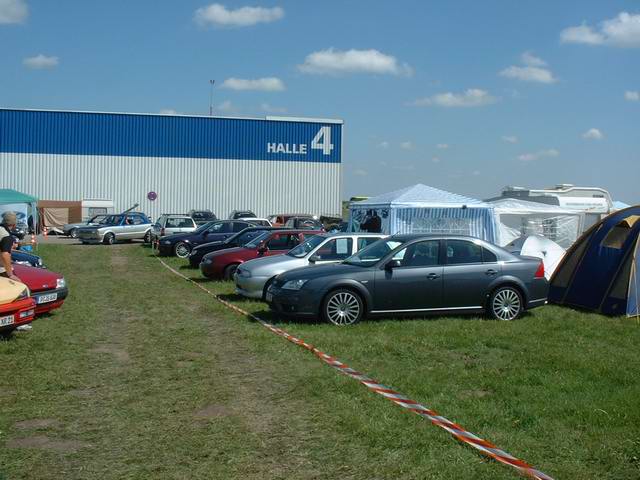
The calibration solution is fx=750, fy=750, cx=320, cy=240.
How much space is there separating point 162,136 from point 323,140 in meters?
11.1

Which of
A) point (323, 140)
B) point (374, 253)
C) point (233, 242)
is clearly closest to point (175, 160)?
point (323, 140)

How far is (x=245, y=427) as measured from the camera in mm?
6254

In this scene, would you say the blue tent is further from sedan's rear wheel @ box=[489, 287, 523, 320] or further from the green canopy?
the green canopy

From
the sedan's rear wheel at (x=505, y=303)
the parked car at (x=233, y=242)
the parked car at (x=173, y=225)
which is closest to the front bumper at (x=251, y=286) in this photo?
the sedan's rear wheel at (x=505, y=303)

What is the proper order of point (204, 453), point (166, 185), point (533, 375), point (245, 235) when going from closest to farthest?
point (204, 453), point (533, 375), point (245, 235), point (166, 185)

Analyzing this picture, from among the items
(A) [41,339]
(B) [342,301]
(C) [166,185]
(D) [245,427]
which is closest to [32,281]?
(A) [41,339]

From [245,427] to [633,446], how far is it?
10.1ft

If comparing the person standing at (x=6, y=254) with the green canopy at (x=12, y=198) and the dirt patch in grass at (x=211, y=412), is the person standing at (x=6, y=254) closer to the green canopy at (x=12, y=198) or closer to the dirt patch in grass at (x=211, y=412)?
the dirt patch in grass at (x=211, y=412)

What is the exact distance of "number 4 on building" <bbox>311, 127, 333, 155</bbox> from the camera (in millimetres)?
52844

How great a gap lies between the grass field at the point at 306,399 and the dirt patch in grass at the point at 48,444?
16mm

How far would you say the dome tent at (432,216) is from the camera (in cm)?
2162

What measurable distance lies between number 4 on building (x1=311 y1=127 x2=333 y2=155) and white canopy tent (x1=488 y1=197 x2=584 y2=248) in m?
31.2

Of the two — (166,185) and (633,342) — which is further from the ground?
(166,185)

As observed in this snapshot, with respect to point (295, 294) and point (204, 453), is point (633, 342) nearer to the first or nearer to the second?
point (295, 294)
